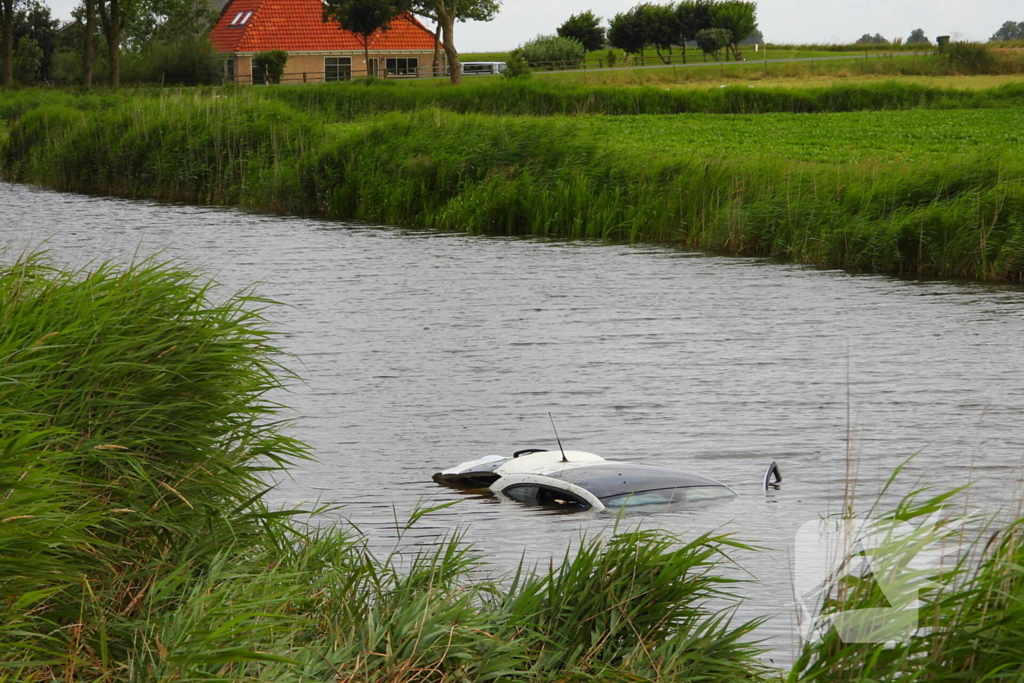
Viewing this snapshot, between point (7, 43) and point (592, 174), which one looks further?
point (7, 43)

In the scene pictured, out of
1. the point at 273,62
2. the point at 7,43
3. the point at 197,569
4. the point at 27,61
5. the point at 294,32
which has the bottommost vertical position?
the point at 197,569

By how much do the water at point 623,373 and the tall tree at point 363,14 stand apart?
151 ft

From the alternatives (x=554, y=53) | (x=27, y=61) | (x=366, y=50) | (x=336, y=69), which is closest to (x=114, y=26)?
(x=27, y=61)

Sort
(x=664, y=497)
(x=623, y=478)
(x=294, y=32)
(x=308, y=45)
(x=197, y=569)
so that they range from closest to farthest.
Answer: (x=197, y=569), (x=664, y=497), (x=623, y=478), (x=308, y=45), (x=294, y=32)

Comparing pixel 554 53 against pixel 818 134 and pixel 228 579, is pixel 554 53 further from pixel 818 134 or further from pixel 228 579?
pixel 228 579

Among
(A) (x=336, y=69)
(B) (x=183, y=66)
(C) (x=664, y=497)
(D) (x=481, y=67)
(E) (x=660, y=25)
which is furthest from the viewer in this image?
(E) (x=660, y=25)

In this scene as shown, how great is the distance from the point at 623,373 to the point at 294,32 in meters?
64.8

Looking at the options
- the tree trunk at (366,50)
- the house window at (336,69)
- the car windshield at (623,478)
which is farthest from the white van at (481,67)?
the car windshield at (623,478)

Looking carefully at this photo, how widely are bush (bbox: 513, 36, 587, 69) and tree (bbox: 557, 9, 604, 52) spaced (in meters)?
11.9

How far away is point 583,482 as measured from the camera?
8.05 metres

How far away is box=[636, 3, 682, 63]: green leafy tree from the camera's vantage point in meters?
83.2

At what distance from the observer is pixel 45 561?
14.4ft

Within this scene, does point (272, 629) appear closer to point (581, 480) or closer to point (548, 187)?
point (581, 480)

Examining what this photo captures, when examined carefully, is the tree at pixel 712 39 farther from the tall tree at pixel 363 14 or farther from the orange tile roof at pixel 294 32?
the tall tree at pixel 363 14
